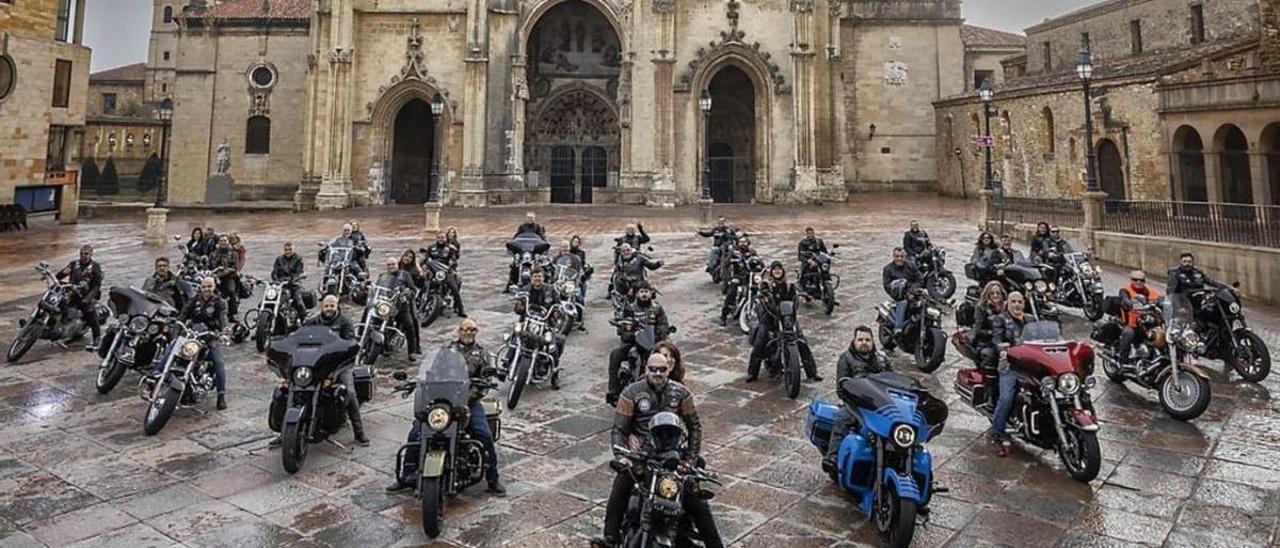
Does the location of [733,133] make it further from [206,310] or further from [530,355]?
[206,310]

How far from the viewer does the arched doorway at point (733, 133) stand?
118 ft

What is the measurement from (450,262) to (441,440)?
26.2 feet

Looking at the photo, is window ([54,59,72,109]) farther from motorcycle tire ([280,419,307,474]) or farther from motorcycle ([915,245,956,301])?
motorcycle ([915,245,956,301])

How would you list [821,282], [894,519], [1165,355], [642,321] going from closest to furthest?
[894,519] < [1165,355] < [642,321] < [821,282]

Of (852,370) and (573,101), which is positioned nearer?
(852,370)

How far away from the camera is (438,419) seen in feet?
16.0

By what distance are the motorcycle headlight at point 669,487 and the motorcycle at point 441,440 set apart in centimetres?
161

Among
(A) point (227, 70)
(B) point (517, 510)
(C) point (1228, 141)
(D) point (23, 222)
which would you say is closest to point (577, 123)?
(A) point (227, 70)

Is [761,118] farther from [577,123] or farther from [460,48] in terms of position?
[460,48]

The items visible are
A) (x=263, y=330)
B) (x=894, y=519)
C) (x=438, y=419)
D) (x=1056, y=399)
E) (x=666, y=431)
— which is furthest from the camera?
(x=263, y=330)

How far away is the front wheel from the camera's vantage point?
437 centimetres

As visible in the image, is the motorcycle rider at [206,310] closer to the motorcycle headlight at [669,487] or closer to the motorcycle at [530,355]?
the motorcycle at [530,355]

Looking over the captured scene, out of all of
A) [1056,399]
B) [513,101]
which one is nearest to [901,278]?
[1056,399]

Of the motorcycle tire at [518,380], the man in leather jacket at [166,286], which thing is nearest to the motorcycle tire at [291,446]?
the motorcycle tire at [518,380]
